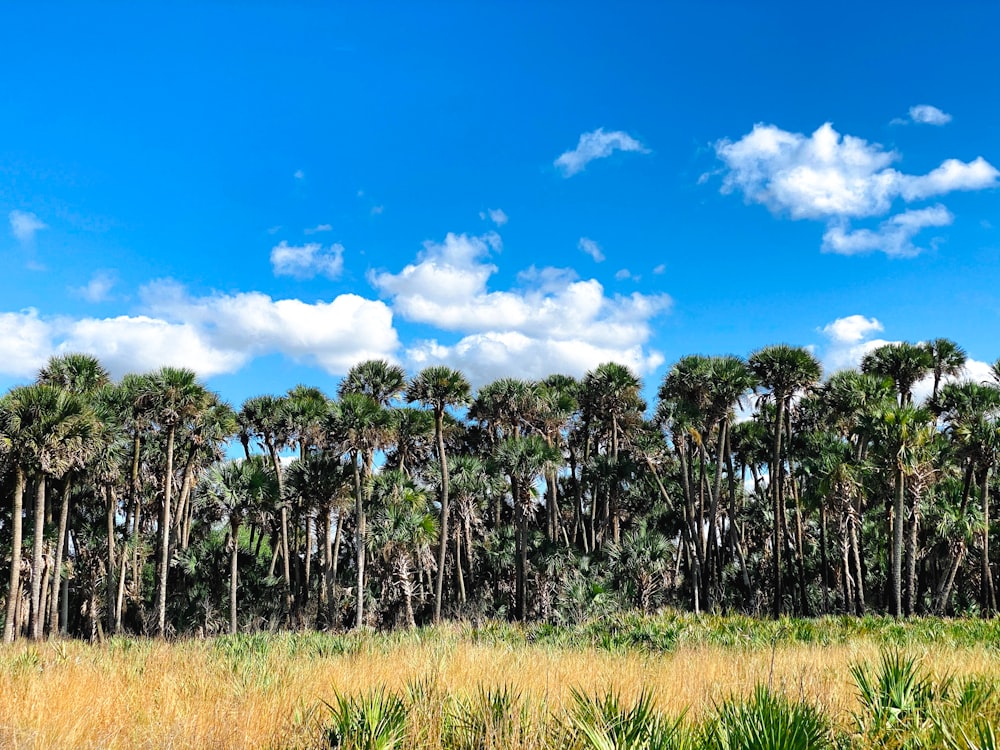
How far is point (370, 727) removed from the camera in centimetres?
605

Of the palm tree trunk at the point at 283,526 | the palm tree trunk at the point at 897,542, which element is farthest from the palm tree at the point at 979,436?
the palm tree trunk at the point at 283,526

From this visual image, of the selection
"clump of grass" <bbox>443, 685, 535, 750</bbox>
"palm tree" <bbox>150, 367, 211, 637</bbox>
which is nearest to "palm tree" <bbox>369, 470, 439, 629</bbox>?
"palm tree" <bbox>150, 367, 211, 637</bbox>

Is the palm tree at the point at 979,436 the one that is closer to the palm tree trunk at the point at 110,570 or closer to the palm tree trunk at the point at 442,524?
the palm tree trunk at the point at 442,524

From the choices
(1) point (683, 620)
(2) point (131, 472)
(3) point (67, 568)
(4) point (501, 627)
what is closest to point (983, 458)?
(1) point (683, 620)

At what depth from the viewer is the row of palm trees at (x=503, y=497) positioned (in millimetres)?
32562

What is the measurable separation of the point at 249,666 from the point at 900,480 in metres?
26.8

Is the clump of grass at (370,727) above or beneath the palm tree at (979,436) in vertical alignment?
beneath

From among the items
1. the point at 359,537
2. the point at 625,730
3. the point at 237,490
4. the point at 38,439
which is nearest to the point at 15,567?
the point at 38,439

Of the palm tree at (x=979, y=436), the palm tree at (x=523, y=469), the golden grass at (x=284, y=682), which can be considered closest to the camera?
the golden grass at (x=284, y=682)

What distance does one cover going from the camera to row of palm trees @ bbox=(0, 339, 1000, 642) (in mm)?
32562

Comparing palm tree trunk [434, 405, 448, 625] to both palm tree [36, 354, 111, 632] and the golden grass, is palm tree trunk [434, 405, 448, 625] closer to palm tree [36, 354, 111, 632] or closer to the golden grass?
palm tree [36, 354, 111, 632]

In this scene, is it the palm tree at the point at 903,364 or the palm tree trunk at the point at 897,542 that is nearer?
the palm tree trunk at the point at 897,542

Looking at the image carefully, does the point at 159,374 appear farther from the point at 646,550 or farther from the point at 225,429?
the point at 646,550

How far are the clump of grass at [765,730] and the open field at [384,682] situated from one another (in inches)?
24.6
